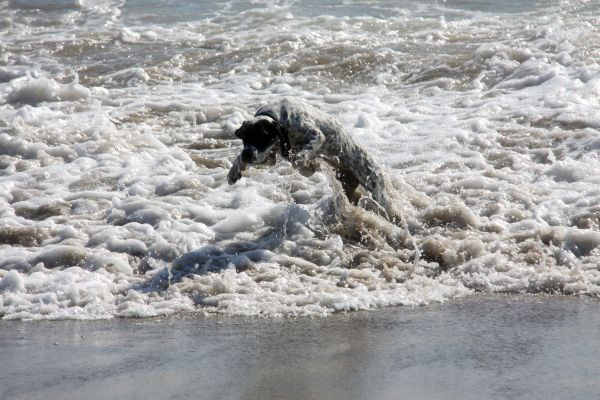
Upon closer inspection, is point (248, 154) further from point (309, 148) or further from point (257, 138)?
point (309, 148)

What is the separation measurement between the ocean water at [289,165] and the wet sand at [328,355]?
27 centimetres

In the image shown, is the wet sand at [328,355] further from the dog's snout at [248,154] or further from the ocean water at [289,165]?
the dog's snout at [248,154]

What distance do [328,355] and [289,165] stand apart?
397 cm

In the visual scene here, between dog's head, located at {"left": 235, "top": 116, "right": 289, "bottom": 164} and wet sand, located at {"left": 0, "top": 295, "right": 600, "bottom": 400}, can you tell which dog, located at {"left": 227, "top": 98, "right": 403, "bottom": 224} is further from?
wet sand, located at {"left": 0, "top": 295, "right": 600, "bottom": 400}

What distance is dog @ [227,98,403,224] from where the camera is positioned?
22.5 feet

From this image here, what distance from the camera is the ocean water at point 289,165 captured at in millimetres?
6625

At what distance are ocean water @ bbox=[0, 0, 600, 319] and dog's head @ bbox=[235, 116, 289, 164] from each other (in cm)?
78

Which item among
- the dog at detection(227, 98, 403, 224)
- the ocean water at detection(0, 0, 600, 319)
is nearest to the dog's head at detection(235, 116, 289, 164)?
the dog at detection(227, 98, 403, 224)

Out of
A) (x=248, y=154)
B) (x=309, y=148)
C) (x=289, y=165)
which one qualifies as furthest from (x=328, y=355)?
(x=289, y=165)

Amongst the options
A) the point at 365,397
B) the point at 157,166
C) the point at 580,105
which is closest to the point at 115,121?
the point at 157,166

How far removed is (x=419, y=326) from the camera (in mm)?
5777

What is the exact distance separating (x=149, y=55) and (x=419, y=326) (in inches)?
361

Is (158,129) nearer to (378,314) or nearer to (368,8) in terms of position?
(378,314)

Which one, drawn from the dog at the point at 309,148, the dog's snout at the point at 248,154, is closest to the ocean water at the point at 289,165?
the dog at the point at 309,148
